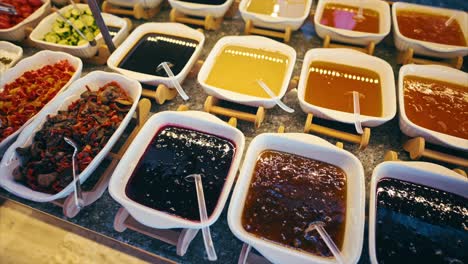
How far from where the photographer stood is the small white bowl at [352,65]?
1.74 metres

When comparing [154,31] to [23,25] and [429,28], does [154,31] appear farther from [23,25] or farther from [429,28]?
[429,28]

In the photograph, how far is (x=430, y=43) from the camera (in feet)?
6.84

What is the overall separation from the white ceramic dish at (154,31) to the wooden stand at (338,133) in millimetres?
882

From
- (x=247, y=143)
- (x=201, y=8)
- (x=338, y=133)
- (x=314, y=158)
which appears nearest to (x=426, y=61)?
(x=338, y=133)

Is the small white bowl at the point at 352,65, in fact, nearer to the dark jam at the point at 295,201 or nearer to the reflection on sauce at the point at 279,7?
the dark jam at the point at 295,201

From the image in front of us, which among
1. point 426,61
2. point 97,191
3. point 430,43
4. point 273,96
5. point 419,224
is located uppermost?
point 430,43

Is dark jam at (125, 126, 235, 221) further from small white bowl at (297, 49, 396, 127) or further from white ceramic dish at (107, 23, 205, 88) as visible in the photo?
small white bowl at (297, 49, 396, 127)

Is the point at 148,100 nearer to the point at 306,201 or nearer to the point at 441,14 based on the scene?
the point at 306,201

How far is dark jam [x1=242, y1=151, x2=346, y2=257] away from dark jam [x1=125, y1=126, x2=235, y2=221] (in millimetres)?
193

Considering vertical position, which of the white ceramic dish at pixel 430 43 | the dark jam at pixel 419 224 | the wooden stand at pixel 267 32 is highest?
the white ceramic dish at pixel 430 43

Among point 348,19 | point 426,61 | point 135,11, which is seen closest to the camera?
point 426,61

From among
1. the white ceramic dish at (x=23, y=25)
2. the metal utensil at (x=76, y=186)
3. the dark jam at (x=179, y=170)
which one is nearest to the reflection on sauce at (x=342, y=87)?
the dark jam at (x=179, y=170)

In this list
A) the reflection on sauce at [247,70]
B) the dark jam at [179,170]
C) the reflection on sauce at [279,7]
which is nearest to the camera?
the dark jam at [179,170]

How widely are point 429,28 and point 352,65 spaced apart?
773 mm
